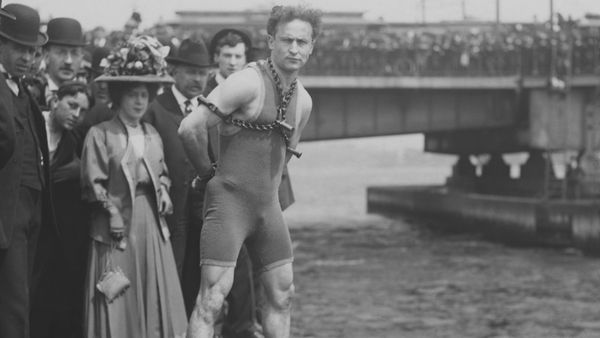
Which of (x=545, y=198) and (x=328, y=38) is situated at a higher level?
(x=328, y=38)

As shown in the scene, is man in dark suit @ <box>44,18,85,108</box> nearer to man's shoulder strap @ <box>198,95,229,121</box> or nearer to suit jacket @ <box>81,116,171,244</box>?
suit jacket @ <box>81,116,171,244</box>

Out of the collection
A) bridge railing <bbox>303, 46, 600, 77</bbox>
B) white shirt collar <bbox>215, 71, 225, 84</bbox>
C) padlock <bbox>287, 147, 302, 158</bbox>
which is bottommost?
bridge railing <bbox>303, 46, 600, 77</bbox>

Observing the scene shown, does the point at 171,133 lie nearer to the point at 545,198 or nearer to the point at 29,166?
the point at 29,166

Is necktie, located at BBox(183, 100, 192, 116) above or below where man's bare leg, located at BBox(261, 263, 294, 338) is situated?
above

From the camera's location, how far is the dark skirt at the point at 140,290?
9.09 m

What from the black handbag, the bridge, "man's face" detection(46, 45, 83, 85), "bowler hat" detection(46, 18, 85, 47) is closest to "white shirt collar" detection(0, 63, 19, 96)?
the black handbag

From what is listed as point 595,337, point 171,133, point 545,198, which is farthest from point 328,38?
point 171,133

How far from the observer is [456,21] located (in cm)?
4953

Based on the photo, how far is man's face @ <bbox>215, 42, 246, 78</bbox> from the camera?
34.8 feet

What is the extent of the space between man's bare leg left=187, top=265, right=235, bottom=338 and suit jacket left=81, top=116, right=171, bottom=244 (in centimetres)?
156

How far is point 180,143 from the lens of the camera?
10031 millimetres

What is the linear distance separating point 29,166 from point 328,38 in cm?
3057

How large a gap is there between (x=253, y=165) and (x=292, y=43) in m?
0.70

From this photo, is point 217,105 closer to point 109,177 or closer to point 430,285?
point 109,177
